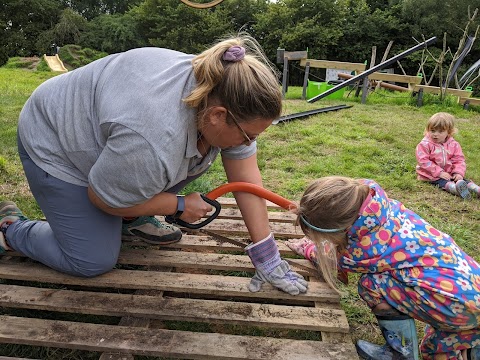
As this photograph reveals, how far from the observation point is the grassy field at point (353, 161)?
2.72 m

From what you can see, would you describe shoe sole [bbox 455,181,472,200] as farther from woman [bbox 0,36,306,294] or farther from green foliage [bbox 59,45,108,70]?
green foliage [bbox 59,45,108,70]

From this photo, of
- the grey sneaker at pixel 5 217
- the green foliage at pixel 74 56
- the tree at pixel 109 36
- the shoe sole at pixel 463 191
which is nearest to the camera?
the grey sneaker at pixel 5 217

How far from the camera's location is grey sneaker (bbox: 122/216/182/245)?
212 cm

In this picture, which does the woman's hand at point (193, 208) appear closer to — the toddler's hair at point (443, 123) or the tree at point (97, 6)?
the toddler's hair at point (443, 123)

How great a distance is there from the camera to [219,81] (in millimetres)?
1304

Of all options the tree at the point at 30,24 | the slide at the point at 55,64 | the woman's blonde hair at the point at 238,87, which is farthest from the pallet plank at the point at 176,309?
the tree at the point at 30,24

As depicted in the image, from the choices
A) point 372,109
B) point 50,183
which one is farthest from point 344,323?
point 372,109

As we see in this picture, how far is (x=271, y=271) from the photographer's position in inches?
68.8

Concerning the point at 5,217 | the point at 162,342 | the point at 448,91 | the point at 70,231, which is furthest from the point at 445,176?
the point at 448,91

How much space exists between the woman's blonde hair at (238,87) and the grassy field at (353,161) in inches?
43.5

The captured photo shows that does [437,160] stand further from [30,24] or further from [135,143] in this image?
[30,24]

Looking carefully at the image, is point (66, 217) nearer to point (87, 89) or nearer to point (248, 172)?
point (87, 89)

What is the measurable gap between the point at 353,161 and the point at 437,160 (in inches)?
31.5

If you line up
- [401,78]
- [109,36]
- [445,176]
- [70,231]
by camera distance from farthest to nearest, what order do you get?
[109,36] → [401,78] → [445,176] → [70,231]
